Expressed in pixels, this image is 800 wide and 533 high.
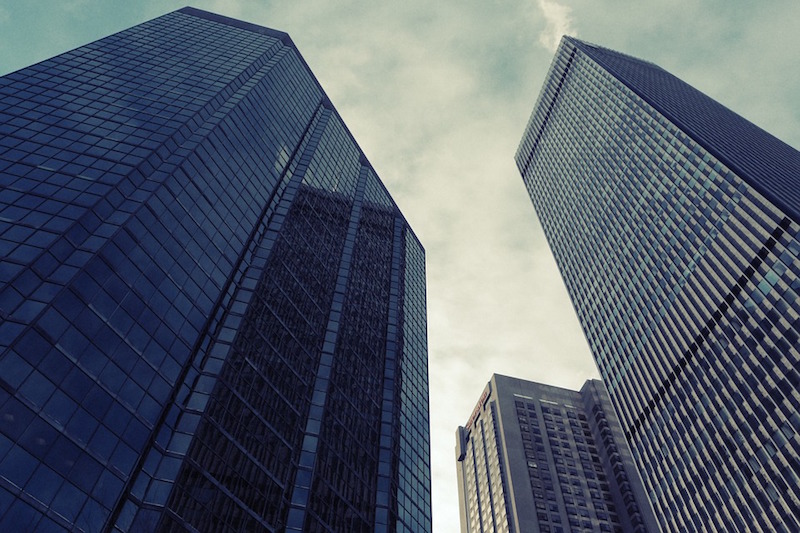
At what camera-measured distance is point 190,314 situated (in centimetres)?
4766

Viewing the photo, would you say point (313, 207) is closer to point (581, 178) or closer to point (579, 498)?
point (581, 178)

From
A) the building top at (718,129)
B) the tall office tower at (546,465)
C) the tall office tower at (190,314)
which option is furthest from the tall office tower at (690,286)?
the tall office tower at (190,314)

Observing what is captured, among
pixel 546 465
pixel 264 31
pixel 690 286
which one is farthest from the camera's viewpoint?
pixel 546 465

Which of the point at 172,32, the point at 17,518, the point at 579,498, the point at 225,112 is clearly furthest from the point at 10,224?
the point at 579,498

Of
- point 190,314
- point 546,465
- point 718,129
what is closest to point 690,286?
point 718,129

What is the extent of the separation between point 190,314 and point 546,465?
116 m

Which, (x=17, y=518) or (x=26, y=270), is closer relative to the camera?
(x=17, y=518)

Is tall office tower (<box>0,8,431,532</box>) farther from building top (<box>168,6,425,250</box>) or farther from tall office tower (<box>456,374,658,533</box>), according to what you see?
tall office tower (<box>456,374,658,533</box>)

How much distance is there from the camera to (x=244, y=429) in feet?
169

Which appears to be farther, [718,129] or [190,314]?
[718,129]

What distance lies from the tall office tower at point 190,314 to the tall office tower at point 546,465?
187 feet

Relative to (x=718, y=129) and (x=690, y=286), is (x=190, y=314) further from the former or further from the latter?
(x=718, y=129)

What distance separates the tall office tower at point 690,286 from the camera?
77438mm

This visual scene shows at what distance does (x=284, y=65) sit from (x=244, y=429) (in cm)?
7326
